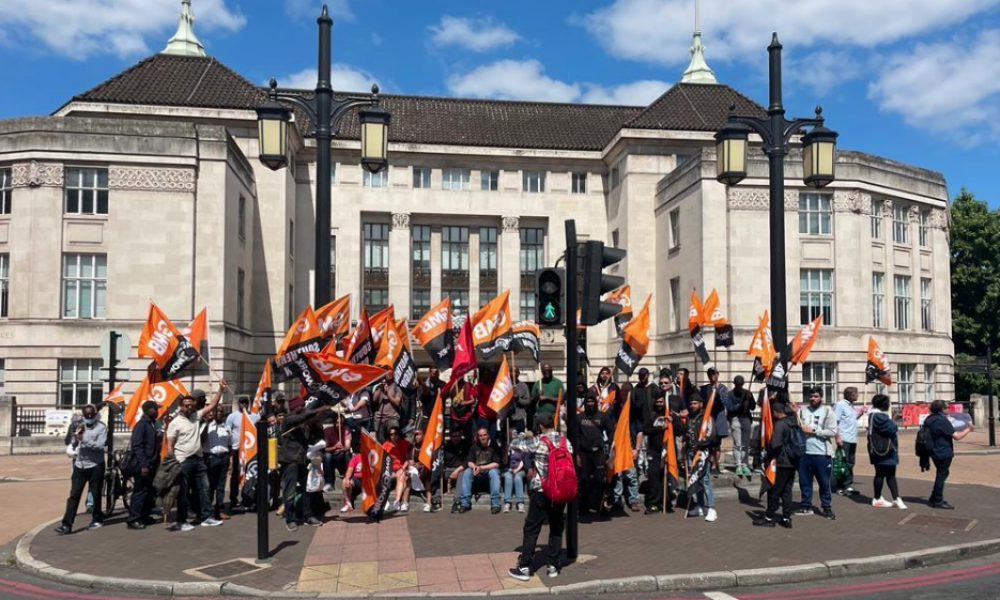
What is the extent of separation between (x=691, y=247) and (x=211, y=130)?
1998 cm

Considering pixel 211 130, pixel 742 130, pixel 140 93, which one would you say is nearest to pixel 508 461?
pixel 742 130

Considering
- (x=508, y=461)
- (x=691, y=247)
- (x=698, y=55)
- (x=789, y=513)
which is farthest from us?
(x=698, y=55)

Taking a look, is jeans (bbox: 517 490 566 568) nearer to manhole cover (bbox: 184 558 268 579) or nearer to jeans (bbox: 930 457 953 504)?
manhole cover (bbox: 184 558 268 579)

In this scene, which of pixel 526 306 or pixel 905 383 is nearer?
Result: pixel 905 383

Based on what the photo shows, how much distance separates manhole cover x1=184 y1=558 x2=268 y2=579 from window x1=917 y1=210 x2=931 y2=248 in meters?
36.6

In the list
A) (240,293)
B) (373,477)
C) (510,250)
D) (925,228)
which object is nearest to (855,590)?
(373,477)

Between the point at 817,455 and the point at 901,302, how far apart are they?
2838 centimetres

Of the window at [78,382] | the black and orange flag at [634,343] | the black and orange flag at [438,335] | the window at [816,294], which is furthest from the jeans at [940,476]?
the window at [78,382]

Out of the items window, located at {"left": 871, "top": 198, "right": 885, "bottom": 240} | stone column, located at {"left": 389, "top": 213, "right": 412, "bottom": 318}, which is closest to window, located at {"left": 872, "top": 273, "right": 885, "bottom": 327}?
window, located at {"left": 871, "top": 198, "right": 885, "bottom": 240}

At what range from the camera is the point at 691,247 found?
120 ft

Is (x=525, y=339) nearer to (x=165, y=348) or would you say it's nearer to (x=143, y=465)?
(x=165, y=348)

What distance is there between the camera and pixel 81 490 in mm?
11570

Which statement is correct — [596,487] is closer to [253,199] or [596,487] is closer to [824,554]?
[824,554]

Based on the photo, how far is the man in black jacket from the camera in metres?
11.8
